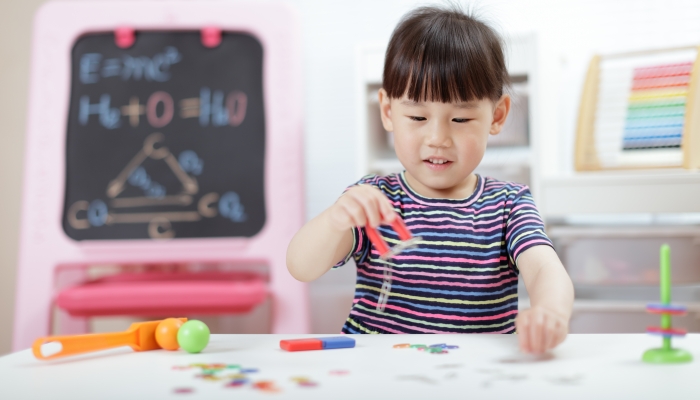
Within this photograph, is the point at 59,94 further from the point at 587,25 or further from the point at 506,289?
the point at 587,25

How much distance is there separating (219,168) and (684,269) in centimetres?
106

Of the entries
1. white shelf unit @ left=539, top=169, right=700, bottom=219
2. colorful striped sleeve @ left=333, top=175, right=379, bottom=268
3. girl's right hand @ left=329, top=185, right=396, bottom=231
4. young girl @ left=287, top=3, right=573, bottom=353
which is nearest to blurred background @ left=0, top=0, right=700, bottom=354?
white shelf unit @ left=539, top=169, right=700, bottom=219

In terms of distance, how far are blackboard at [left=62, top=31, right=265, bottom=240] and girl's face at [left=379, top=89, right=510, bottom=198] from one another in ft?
2.35

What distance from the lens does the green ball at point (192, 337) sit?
548 millimetres

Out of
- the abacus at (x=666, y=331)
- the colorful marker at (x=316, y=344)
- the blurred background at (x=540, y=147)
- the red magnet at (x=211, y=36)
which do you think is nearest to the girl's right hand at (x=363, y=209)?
the colorful marker at (x=316, y=344)

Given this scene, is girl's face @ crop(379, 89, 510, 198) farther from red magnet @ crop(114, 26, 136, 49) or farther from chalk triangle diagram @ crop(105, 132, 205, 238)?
red magnet @ crop(114, 26, 136, 49)

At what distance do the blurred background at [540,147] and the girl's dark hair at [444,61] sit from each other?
1.36 feet

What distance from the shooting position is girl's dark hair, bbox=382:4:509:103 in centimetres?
82

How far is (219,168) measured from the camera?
1.52 metres

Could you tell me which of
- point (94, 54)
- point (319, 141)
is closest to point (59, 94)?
point (94, 54)

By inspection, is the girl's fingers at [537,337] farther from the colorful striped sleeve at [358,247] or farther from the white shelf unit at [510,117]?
the white shelf unit at [510,117]

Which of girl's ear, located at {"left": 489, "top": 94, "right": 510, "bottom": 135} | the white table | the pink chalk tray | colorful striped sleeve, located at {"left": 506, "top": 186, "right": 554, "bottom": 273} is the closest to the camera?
the white table

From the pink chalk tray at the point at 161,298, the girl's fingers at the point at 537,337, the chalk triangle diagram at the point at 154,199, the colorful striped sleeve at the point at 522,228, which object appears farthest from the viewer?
the chalk triangle diagram at the point at 154,199

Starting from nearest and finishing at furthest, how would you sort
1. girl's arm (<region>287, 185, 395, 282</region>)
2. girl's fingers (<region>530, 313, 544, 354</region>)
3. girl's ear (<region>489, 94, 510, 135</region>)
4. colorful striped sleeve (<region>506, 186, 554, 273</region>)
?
girl's fingers (<region>530, 313, 544, 354</region>) → girl's arm (<region>287, 185, 395, 282</region>) → colorful striped sleeve (<region>506, 186, 554, 273</region>) → girl's ear (<region>489, 94, 510, 135</region>)
